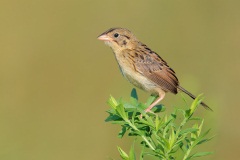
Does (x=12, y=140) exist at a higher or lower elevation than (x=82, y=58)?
lower

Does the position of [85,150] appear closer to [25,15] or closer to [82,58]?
[82,58]

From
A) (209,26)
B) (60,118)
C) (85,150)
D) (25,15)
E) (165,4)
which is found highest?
(25,15)

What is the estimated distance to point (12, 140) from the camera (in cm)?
562

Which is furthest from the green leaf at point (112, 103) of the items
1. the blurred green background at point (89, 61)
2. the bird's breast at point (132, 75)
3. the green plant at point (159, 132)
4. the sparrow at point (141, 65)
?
the blurred green background at point (89, 61)

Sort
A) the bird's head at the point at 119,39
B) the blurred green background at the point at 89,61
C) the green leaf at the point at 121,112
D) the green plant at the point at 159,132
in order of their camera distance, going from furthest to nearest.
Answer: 1. the blurred green background at the point at 89,61
2. the bird's head at the point at 119,39
3. the green leaf at the point at 121,112
4. the green plant at the point at 159,132

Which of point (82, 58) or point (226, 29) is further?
point (82, 58)

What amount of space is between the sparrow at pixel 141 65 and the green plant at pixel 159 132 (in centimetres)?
191

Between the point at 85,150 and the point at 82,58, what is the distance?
1.92 meters

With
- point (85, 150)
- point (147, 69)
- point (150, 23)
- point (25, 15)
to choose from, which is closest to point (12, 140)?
point (85, 150)

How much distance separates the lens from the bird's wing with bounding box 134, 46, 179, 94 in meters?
4.08

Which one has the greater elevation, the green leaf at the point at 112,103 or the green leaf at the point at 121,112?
the green leaf at the point at 112,103

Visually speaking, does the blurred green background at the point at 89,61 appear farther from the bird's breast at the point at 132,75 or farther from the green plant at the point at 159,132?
the green plant at the point at 159,132

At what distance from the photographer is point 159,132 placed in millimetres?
2057

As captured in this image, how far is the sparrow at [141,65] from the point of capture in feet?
13.5
